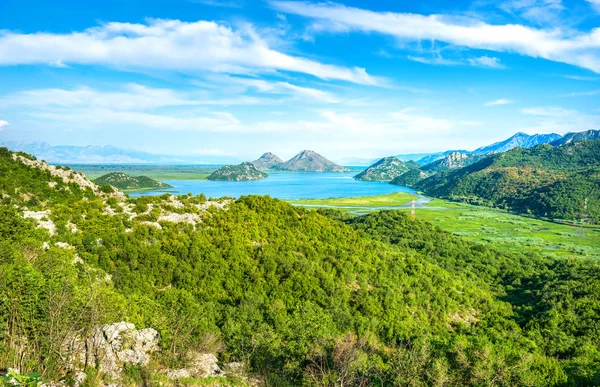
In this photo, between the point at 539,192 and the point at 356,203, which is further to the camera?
the point at 539,192

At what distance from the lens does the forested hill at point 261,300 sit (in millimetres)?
15555

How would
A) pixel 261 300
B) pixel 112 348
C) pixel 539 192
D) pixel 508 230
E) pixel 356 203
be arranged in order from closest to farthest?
pixel 112 348
pixel 261 300
pixel 508 230
pixel 356 203
pixel 539 192

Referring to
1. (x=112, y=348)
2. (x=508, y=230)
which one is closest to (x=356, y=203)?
(x=508, y=230)

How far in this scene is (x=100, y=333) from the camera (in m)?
16.1

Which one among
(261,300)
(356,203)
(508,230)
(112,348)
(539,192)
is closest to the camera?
(112,348)

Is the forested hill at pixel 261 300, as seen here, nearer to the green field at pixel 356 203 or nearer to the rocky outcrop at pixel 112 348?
the rocky outcrop at pixel 112 348

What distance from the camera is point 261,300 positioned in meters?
27.5

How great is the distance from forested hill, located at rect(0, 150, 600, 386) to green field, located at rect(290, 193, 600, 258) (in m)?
35.9

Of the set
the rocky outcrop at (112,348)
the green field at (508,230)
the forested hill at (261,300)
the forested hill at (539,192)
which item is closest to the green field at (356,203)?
the green field at (508,230)

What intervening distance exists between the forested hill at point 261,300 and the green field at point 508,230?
118 ft

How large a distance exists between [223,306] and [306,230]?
56.4ft

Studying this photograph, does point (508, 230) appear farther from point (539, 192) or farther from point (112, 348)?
point (112, 348)

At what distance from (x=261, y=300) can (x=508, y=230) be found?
98179 millimetres

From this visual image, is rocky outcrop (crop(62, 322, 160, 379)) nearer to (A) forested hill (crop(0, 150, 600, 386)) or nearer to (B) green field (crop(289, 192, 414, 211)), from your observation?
(A) forested hill (crop(0, 150, 600, 386))
